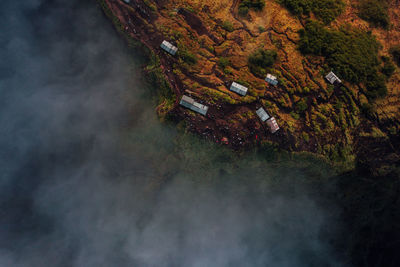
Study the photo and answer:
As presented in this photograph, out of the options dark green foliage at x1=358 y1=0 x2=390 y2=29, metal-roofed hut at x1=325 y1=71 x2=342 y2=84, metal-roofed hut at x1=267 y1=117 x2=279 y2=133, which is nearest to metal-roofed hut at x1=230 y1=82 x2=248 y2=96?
metal-roofed hut at x1=267 y1=117 x2=279 y2=133

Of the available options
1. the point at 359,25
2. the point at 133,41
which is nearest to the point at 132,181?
the point at 133,41

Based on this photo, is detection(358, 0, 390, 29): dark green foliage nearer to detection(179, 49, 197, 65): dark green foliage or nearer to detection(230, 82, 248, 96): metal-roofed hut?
detection(230, 82, 248, 96): metal-roofed hut

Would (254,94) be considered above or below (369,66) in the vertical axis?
below

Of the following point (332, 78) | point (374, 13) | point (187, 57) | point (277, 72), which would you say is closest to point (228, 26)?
point (187, 57)

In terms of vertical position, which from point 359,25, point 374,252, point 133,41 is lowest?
point 374,252

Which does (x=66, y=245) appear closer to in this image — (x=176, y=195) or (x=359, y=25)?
(x=176, y=195)

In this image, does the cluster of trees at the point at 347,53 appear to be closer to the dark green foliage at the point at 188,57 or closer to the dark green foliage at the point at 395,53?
the dark green foliage at the point at 395,53

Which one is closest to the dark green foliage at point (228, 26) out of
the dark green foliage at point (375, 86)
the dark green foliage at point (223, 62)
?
the dark green foliage at point (223, 62)
